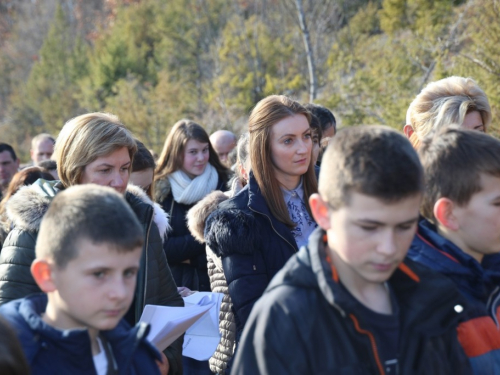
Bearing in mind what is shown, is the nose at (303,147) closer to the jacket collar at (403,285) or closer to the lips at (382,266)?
the jacket collar at (403,285)

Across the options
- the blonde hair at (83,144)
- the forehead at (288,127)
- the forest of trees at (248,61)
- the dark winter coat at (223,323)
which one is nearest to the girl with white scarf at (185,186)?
the dark winter coat at (223,323)

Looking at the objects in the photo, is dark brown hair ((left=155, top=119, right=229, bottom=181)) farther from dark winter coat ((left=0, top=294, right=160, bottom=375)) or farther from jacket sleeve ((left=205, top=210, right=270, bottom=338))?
dark winter coat ((left=0, top=294, right=160, bottom=375))

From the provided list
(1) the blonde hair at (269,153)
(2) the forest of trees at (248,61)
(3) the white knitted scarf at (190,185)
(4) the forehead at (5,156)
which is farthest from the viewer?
(2) the forest of trees at (248,61)

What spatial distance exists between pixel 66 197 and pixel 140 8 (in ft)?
127

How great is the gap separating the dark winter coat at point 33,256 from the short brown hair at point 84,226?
2.20 feet

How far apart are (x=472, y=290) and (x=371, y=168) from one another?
776 millimetres

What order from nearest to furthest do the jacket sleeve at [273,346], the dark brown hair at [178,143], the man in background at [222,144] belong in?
the jacket sleeve at [273,346], the dark brown hair at [178,143], the man in background at [222,144]

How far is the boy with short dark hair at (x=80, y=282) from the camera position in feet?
7.95

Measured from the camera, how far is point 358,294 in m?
2.38

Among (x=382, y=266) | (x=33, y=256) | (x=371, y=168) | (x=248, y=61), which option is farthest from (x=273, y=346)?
(x=248, y=61)

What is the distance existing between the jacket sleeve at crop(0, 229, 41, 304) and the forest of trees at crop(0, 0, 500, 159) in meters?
5.78

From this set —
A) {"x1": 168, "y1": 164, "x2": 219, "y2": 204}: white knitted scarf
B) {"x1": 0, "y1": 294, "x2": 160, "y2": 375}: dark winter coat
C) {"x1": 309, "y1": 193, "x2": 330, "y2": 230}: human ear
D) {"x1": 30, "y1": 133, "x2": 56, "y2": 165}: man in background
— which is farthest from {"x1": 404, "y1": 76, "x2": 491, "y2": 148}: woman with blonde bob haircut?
{"x1": 30, "y1": 133, "x2": 56, "y2": 165}: man in background

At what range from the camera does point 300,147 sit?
4199 mm

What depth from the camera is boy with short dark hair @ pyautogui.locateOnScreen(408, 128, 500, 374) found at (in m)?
2.73
